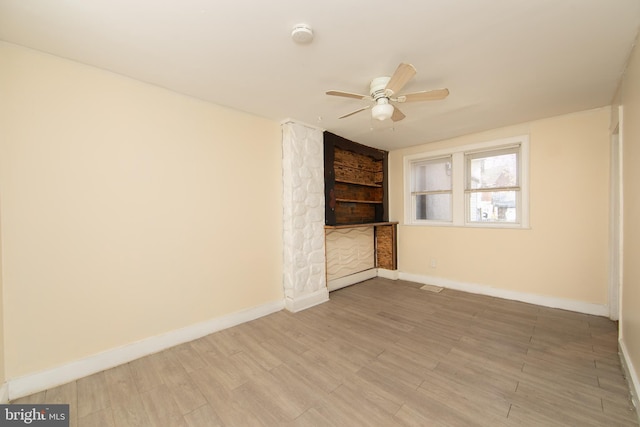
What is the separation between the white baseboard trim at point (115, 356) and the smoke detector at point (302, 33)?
2617 mm

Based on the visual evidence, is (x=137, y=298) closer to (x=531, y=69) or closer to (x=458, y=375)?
(x=458, y=375)

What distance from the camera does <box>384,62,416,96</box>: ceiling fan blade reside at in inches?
62.6

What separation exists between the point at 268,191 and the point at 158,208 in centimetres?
119

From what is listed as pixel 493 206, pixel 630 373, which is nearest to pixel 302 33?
pixel 630 373

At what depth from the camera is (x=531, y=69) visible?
78.0 inches

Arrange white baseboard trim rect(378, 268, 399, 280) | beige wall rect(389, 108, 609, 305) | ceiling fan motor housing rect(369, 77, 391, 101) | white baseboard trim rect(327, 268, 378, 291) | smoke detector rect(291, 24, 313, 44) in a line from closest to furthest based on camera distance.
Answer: smoke detector rect(291, 24, 313, 44), ceiling fan motor housing rect(369, 77, 391, 101), beige wall rect(389, 108, 609, 305), white baseboard trim rect(327, 268, 378, 291), white baseboard trim rect(378, 268, 399, 280)

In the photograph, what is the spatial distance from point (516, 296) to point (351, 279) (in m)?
2.25

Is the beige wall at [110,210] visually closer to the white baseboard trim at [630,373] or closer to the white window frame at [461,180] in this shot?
the white window frame at [461,180]

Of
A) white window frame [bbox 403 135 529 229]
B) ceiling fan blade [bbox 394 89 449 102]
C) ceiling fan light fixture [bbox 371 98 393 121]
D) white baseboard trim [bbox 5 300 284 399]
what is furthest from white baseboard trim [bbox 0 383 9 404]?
white window frame [bbox 403 135 529 229]

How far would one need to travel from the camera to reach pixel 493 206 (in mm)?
3592

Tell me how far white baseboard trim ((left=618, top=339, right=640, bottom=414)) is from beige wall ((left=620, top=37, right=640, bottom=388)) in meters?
0.03

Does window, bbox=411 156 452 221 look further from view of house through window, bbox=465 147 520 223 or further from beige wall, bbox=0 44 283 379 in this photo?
beige wall, bbox=0 44 283 379

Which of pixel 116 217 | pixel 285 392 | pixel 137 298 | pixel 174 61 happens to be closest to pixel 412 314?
pixel 285 392

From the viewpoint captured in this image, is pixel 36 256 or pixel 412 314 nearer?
pixel 36 256
